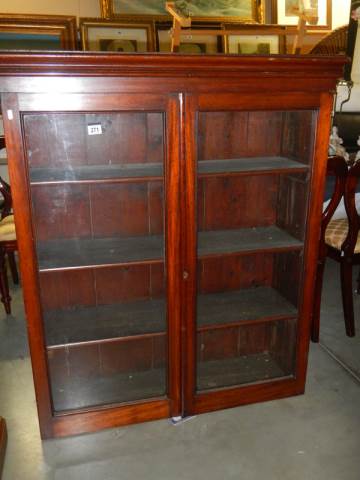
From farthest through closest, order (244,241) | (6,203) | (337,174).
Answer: (6,203)
(337,174)
(244,241)

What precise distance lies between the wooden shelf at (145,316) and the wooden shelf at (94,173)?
57 centimetres

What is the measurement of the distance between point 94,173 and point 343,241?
5.03 feet

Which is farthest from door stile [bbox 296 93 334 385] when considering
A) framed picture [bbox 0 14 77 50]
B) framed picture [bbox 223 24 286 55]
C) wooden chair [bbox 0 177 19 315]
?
framed picture [bbox 0 14 77 50]

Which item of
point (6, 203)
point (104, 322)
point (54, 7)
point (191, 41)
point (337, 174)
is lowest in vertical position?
point (104, 322)

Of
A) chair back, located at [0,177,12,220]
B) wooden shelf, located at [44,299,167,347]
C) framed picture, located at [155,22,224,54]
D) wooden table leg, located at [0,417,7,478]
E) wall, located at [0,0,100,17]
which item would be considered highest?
wall, located at [0,0,100,17]

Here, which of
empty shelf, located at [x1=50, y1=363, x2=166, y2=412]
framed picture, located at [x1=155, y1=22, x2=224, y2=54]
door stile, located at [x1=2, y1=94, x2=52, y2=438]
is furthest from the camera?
framed picture, located at [x1=155, y1=22, x2=224, y2=54]

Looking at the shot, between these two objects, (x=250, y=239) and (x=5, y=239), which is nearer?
(x=250, y=239)

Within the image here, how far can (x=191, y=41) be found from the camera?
10.8 feet

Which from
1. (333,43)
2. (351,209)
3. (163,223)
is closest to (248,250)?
(163,223)

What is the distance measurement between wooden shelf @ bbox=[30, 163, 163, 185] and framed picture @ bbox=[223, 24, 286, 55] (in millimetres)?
2073

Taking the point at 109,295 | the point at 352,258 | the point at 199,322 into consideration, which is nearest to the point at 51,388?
the point at 109,295

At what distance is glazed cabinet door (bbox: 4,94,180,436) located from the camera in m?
1.58

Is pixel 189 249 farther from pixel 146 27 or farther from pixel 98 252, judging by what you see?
pixel 146 27

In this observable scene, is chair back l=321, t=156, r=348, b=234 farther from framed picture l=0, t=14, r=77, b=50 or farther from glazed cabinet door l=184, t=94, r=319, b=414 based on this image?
framed picture l=0, t=14, r=77, b=50
